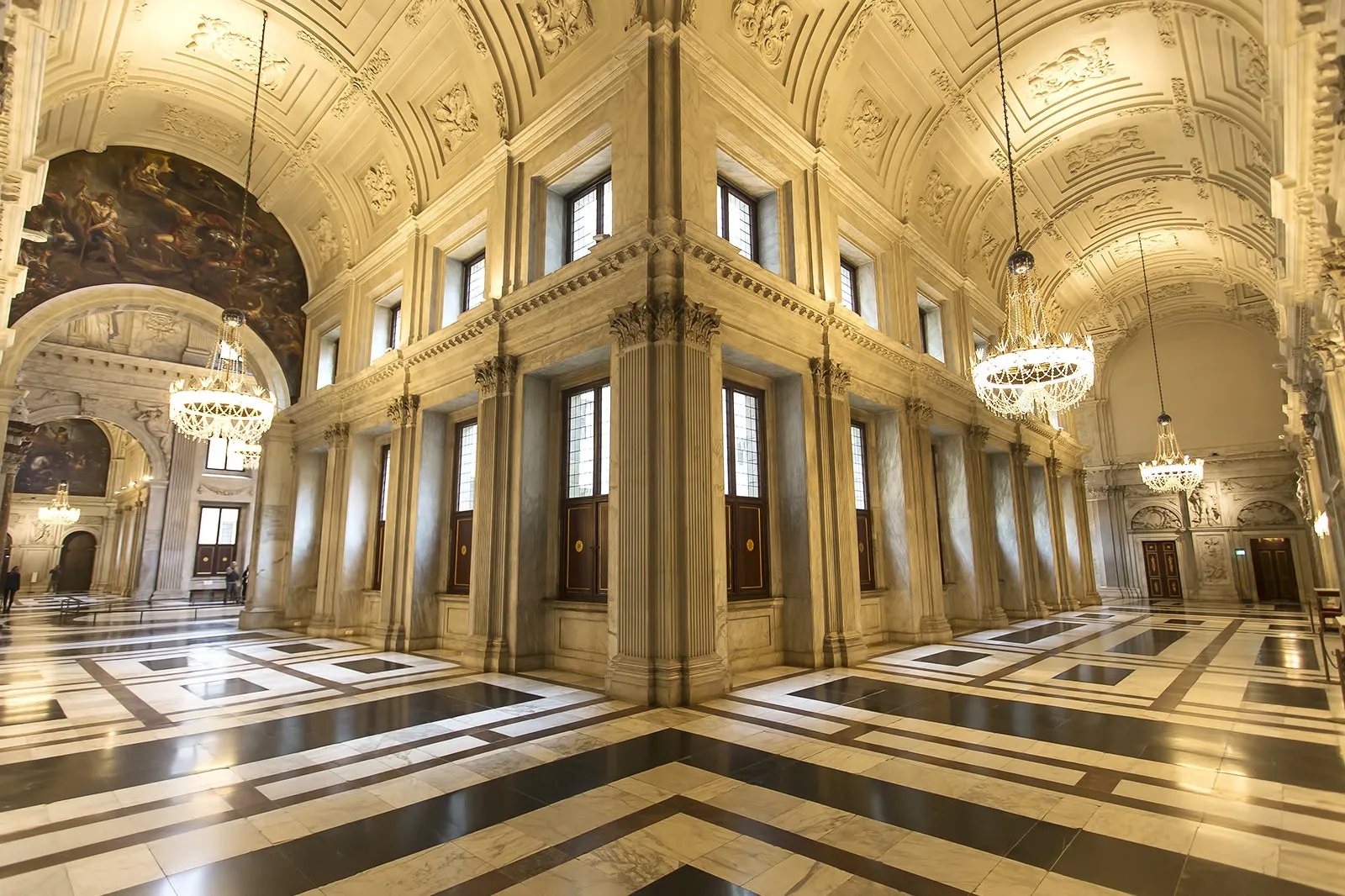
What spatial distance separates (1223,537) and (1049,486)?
1043cm

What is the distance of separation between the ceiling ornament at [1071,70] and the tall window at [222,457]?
98.8 ft

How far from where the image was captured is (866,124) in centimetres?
1199

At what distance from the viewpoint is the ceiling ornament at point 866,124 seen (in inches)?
459

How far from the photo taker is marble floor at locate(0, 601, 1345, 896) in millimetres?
3098

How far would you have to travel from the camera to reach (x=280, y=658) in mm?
10156

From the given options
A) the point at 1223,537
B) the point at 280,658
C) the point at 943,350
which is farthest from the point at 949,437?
the point at 1223,537

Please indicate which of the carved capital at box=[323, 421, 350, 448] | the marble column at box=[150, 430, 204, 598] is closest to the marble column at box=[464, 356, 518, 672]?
the carved capital at box=[323, 421, 350, 448]

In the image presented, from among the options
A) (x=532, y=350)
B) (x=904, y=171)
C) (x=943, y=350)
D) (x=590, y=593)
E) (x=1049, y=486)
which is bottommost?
(x=590, y=593)

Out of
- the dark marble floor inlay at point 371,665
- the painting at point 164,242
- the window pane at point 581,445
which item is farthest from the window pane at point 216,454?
Answer: the window pane at point 581,445

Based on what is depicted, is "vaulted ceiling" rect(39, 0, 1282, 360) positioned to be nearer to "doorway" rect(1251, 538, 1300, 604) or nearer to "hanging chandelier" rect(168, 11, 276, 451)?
"hanging chandelier" rect(168, 11, 276, 451)

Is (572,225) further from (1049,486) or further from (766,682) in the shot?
(1049,486)

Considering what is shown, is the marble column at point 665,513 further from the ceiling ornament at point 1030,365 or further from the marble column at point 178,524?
the marble column at point 178,524

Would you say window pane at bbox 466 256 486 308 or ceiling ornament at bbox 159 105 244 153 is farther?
ceiling ornament at bbox 159 105 244 153

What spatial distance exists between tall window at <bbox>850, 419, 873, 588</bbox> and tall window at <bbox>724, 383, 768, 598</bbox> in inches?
93.8
